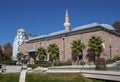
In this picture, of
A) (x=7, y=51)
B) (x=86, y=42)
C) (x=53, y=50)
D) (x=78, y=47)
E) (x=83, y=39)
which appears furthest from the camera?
(x=7, y=51)

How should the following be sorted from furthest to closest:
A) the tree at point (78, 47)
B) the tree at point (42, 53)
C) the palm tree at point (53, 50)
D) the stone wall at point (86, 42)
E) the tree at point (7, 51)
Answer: the tree at point (7, 51) < the tree at point (42, 53) < the palm tree at point (53, 50) < the tree at point (78, 47) < the stone wall at point (86, 42)

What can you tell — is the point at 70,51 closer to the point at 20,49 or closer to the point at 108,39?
the point at 108,39

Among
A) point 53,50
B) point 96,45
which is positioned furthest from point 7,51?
point 96,45

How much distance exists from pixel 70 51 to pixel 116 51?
999 centimetres

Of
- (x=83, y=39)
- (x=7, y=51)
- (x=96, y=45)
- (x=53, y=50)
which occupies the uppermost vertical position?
(x=83, y=39)

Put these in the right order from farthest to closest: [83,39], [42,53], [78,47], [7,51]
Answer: [7,51] → [42,53] → [83,39] → [78,47]

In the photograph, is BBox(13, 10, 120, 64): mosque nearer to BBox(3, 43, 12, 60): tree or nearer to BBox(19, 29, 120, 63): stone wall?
BBox(19, 29, 120, 63): stone wall

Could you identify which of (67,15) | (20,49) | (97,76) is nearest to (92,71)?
(97,76)

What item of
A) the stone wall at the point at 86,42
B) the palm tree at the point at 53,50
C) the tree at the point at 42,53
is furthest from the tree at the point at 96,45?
the tree at the point at 42,53

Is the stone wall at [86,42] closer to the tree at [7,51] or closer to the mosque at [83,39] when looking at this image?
the mosque at [83,39]

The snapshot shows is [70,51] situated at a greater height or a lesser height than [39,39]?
lesser

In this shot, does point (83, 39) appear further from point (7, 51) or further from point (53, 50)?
point (7, 51)

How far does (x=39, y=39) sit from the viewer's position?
55.1 metres

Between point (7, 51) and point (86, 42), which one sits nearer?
point (86, 42)
